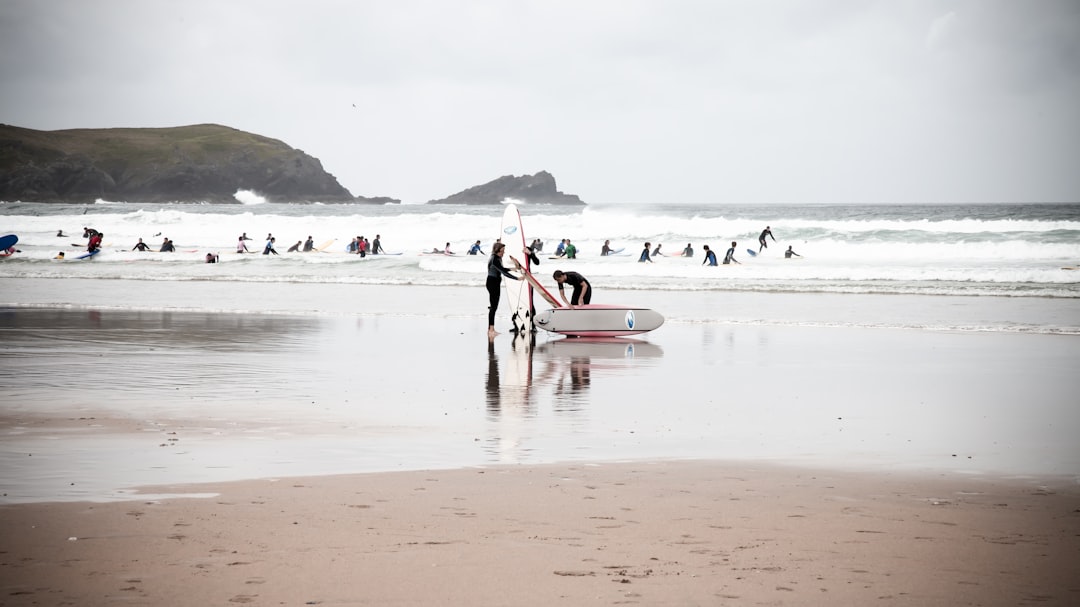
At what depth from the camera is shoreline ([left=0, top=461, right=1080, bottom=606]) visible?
4637 mm

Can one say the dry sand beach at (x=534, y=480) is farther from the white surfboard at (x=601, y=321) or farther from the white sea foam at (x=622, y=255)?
the white sea foam at (x=622, y=255)

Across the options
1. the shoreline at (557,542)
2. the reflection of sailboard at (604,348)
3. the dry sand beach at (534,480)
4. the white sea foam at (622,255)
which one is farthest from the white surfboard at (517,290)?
the shoreline at (557,542)

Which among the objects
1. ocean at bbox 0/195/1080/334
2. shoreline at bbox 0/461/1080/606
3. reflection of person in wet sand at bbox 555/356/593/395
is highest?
ocean at bbox 0/195/1080/334

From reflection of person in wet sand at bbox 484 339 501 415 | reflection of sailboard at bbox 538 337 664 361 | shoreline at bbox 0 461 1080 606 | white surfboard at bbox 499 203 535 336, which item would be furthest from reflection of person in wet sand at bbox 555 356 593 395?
shoreline at bbox 0 461 1080 606

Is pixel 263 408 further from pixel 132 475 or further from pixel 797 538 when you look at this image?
pixel 797 538

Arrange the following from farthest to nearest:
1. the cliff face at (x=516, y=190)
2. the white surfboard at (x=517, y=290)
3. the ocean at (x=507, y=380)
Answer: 1. the cliff face at (x=516, y=190)
2. the white surfboard at (x=517, y=290)
3. the ocean at (x=507, y=380)

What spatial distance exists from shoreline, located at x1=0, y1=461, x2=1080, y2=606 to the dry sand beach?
2 cm

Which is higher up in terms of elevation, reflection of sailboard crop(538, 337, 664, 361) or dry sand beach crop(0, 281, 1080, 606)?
dry sand beach crop(0, 281, 1080, 606)

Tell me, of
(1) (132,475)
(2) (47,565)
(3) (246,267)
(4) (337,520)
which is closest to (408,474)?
(4) (337,520)

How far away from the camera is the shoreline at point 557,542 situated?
464 cm

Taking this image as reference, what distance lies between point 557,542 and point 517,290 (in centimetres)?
1374

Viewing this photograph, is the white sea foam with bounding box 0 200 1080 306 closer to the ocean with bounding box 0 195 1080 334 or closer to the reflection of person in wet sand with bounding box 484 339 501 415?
the ocean with bounding box 0 195 1080 334

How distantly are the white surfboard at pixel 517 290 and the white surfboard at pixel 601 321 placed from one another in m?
0.67

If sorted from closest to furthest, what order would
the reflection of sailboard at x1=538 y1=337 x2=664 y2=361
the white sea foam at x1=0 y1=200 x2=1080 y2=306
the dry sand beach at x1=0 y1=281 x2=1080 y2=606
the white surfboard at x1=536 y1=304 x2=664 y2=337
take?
the dry sand beach at x1=0 y1=281 x2=1080 y2=606, the reflection of sailboard at x1=538 y1=337 x2=664 y2=361, the white surfboard at x1=536 y1=304 x2=664 y2=337, the white sea foam at x1=0 y1=200 x2=1080 y2=306
